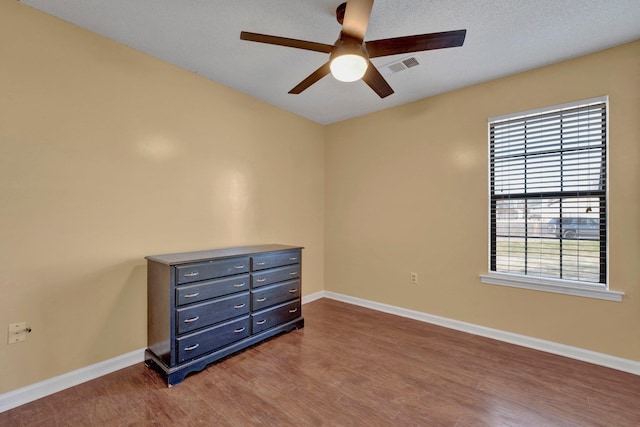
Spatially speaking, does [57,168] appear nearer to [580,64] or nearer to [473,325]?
[473,325]

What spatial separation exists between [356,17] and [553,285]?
9.09ft

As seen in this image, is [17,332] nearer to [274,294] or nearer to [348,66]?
[274,294]

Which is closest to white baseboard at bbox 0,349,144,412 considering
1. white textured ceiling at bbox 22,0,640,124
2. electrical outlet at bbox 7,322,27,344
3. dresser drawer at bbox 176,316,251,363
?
electrical outlet at bbox 7,322,27,344

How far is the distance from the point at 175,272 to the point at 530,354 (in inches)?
123

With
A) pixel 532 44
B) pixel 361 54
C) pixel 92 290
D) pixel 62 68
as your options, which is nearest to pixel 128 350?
pixel 92 290

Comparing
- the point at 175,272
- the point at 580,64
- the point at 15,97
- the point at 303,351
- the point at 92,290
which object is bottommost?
the point at 303,351

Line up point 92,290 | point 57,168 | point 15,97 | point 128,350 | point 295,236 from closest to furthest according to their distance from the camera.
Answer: point 15,97, point 57,168, point 92,290, point 128,350, point 295,236

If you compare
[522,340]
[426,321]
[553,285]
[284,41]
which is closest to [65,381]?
[284,41]

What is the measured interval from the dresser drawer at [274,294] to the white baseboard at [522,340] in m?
1.26

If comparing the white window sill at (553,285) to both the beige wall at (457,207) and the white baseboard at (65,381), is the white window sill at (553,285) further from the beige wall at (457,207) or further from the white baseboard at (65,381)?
the white baseboard at (65,381)

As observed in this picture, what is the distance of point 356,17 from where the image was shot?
1485 mm

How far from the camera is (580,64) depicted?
247cm

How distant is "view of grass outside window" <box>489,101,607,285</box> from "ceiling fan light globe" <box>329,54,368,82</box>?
1941mm

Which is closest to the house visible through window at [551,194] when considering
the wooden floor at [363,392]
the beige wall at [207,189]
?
the beige wall at [207,189]
